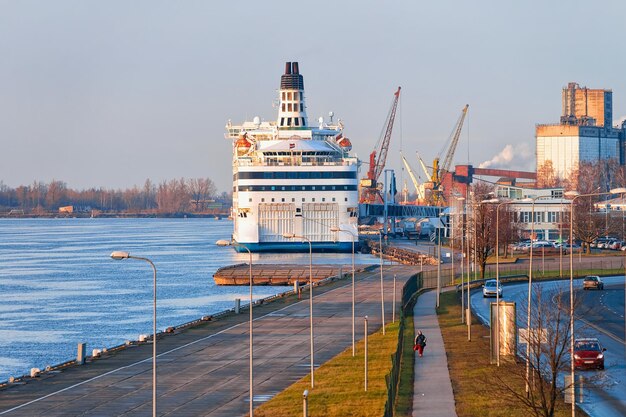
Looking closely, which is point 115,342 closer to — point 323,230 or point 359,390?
point 359,390

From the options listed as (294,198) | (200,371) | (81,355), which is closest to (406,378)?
(200,371)

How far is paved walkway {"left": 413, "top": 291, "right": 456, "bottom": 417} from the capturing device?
115 feet

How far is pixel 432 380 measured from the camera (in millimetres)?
41406

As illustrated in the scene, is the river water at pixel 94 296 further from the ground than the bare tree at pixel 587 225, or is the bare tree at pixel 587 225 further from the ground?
the bare tree at pixel 587 225

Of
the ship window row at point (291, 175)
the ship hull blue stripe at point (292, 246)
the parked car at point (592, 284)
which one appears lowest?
the parked car at point (592, 284)

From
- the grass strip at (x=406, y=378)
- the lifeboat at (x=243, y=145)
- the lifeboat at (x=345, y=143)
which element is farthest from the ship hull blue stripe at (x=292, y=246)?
the grass strip at (x=406, y=378)

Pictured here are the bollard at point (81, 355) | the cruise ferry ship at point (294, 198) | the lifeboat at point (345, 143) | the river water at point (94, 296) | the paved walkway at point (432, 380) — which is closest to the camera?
the paved walkway at point (432, 380)

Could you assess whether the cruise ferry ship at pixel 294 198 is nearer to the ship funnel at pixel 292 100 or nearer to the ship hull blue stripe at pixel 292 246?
the ship hull blue stripe at pixel 292 246

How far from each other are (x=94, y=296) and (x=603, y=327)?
166 feet

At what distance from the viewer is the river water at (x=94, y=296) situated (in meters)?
65.4

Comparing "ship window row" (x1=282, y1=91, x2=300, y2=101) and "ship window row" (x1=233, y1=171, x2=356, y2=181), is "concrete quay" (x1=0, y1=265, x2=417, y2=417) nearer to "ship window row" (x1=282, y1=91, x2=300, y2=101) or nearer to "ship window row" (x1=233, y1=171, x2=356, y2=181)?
"ship window row" (x1=233, y1=171, x2=356, y2=181)

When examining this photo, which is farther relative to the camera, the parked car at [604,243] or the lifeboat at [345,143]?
the lifeboat at [345,143]

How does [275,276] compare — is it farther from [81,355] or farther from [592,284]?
[81,355]

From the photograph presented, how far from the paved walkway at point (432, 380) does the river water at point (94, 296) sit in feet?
59.6
